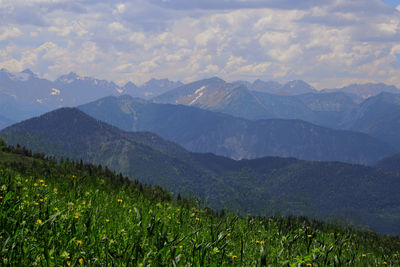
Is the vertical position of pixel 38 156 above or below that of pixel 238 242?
below

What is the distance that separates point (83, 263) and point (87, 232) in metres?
1.46

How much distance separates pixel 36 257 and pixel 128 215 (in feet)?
15.5

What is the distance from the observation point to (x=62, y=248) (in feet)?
21.5

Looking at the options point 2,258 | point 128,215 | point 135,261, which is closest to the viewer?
point 2,258

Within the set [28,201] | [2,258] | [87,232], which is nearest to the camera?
[2,258]

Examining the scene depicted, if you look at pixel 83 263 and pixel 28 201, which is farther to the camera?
pixel 28 201

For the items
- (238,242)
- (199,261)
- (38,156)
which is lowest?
(38,156)

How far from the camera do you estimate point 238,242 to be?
9711 mm

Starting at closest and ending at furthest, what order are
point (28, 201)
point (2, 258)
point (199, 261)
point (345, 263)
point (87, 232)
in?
1. point (2, 258)
2. point (199, 261)
3. point (87, 232)
4. point (345, 263)
5. point (28, 201)

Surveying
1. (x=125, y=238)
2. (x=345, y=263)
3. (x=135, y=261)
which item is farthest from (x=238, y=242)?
(x=135, y=261)

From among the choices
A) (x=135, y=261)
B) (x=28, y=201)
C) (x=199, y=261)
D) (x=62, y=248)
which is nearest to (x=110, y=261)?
(x=135, y=261)

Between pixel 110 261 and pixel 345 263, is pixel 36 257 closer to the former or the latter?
pixel 110 261

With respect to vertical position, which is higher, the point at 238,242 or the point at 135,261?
the point at 135,261

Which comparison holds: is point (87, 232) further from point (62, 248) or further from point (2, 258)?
point (2, 258)
